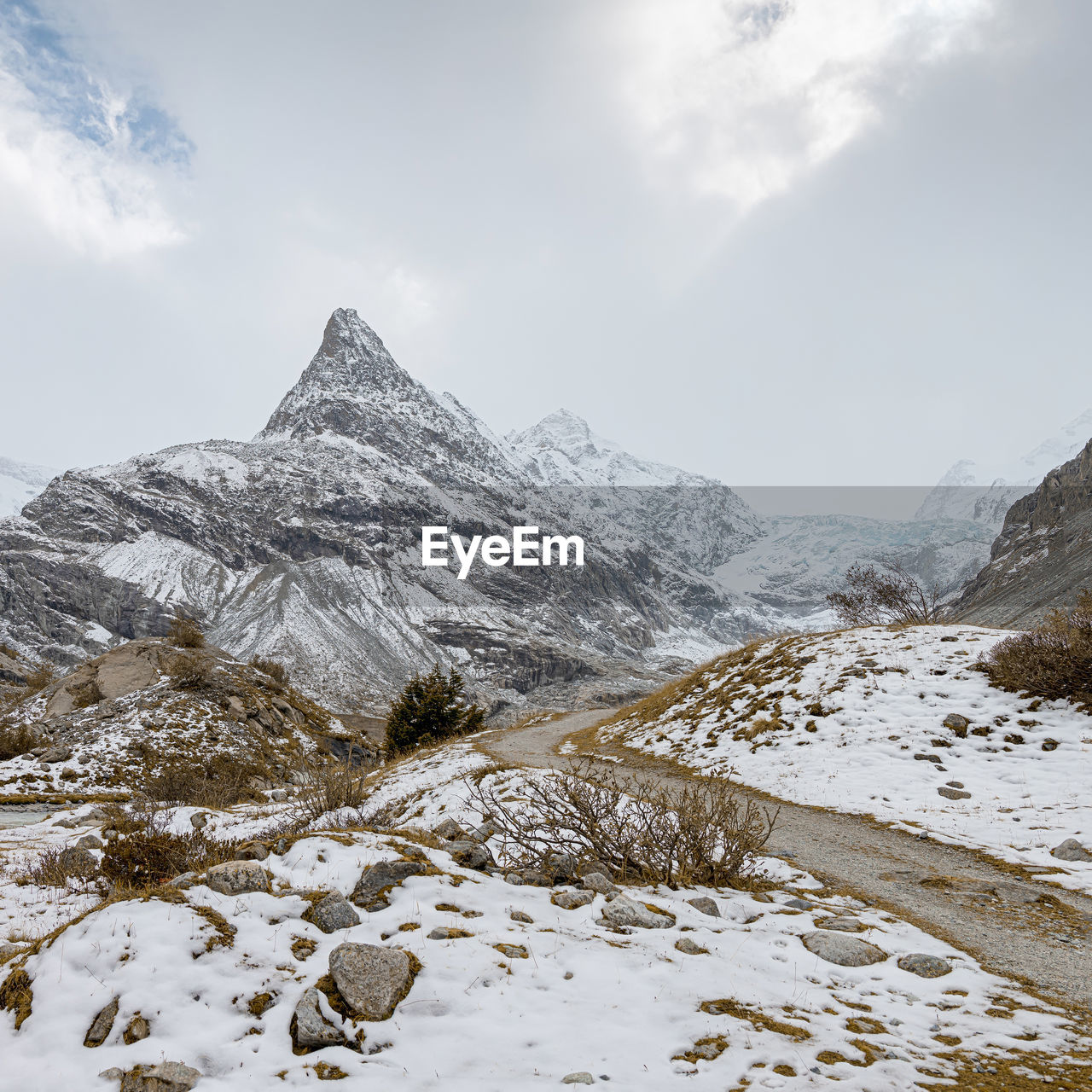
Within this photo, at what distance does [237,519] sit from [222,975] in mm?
206512

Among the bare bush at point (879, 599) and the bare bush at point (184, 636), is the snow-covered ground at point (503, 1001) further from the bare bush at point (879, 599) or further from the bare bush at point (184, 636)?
the bare bush at point (879, 599)

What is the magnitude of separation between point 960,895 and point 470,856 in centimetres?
565

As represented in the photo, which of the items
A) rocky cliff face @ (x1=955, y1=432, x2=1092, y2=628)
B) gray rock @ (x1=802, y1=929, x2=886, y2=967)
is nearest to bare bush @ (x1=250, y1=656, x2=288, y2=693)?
gray rock @ (x1=802, y1=929, x2=886, y2=967)

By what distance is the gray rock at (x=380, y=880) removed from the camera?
500 cm

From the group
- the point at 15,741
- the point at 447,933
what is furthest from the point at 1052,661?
the point at 15,741

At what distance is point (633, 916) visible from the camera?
206 inches

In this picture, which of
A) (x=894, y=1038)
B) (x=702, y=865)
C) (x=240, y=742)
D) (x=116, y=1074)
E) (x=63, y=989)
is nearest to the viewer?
(x=116, y=1074)

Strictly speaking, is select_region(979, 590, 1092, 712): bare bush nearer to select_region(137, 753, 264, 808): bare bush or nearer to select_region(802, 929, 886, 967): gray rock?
select_region(802, 929, 886, 967): gray rock

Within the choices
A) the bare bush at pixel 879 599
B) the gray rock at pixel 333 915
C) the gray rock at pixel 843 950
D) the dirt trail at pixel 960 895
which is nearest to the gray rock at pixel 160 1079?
the gray rock at pixel 333 915

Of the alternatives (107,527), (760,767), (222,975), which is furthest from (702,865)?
(107,527)

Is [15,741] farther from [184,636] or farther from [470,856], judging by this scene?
[470,856]

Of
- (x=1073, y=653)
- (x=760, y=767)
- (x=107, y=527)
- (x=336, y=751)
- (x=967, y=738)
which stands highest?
(x=107, y=527)

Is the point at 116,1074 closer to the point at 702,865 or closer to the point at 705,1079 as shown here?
the point at 705,1079

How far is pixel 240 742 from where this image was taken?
2267 cm
